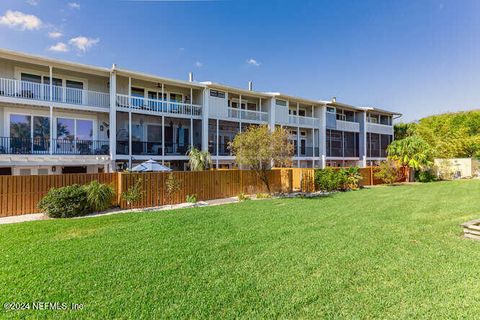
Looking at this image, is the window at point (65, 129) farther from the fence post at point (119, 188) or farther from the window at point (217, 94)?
the window at point (217, 94)

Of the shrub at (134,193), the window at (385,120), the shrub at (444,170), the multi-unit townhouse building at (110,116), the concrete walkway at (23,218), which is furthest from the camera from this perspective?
the window at (385,120)

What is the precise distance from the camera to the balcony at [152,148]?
1806 cm

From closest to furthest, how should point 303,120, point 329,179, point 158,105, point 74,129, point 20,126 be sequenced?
point 20,126
point 74,129
point 329,179
point 158,105
point 303,120

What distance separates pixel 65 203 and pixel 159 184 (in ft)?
13.4

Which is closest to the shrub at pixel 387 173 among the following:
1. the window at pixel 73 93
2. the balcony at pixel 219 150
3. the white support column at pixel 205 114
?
the balcony at pixel 219 150

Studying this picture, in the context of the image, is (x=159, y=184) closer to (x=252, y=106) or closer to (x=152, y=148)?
(x=152, y=148)

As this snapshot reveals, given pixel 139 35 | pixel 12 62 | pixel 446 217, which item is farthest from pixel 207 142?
pixel 446 217

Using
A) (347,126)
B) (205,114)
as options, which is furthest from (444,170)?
(205,114)

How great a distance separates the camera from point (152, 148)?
64.2ft

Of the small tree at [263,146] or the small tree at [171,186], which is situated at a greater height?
the small tree at [263,146]

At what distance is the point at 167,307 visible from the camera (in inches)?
150

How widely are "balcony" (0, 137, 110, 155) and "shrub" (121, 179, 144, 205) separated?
6624mm

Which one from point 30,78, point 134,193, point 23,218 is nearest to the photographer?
point 23,218

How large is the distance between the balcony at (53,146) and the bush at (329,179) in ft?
48.5
